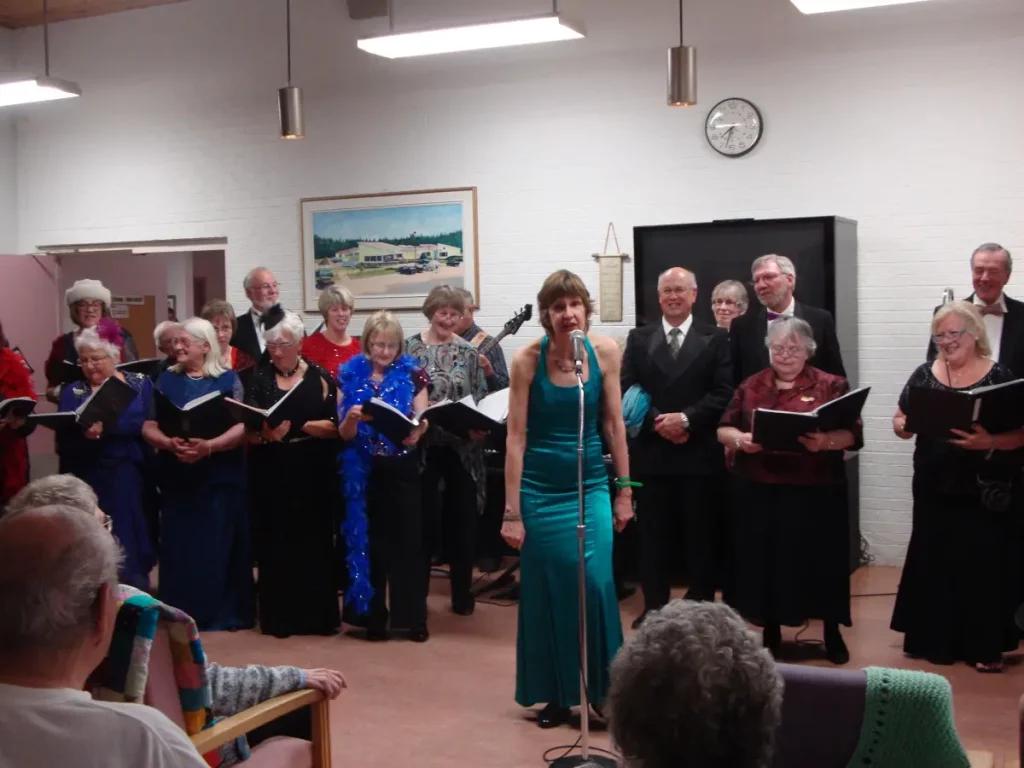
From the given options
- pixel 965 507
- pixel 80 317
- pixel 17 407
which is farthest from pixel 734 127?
pixel 17 407

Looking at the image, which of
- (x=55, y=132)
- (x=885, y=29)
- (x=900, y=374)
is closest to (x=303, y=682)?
(x=900, y=374)

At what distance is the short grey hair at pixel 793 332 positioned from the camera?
15.6 feet

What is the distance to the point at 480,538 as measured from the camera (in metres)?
6.89

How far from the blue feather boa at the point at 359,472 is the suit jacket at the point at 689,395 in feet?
3.70

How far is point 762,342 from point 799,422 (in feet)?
2.89

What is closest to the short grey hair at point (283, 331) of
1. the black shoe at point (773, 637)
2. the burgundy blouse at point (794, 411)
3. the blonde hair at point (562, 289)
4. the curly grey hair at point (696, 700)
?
the blonde hair at point (562, 289)

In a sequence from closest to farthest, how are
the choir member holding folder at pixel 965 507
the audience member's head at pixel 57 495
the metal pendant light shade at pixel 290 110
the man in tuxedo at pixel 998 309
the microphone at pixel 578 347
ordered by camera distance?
1. the audience member's head at pixel 57 495
2. the microphone at pixel 578 347
3. the choir member holding folder at pixel 965 507
4. the man in tuxedo at pixel 998 309
5. the metal pendant light shade at pixel 290 110

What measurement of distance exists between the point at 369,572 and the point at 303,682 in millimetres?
2743

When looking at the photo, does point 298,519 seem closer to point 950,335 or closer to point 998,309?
point 950,335

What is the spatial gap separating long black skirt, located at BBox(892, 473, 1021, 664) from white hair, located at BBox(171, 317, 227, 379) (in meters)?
3.33

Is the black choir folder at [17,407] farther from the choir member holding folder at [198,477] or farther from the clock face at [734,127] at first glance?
the clock face at [734,127]

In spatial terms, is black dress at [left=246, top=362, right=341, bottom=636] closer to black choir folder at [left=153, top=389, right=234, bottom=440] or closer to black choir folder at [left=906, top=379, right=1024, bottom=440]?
black choir folder at [left=153, top=389, right=234, bottom=440]

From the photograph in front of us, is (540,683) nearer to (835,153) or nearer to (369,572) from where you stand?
(369,572)

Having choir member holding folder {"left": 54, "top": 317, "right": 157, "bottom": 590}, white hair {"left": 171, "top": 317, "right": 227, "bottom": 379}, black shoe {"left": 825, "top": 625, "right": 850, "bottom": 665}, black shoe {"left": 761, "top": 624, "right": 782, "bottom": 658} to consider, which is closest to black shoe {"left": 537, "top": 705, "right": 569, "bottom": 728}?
black shoe {"left": 761, "top": 624, "right": 782, "bottom": 658}
